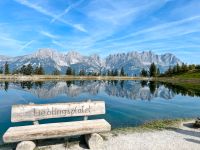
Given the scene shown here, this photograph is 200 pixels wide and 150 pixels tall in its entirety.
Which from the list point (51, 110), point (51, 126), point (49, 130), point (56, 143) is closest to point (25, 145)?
point (49, 130)

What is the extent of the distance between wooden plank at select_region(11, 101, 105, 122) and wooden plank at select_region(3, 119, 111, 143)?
0.65m

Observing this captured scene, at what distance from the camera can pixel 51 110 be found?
1338 centimetres

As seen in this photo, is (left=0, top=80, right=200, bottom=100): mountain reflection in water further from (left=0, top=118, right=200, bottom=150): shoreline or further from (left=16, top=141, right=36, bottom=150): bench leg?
(left=16, top=141, right=36, bottom=150): bench leg

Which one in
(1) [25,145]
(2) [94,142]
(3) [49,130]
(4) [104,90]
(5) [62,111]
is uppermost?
(5) [62,111]

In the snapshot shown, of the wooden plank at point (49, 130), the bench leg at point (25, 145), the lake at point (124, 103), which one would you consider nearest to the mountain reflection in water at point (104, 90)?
the lake at point (124, 103)

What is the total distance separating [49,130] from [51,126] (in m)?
0.53

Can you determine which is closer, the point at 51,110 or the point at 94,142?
the point at 94,142

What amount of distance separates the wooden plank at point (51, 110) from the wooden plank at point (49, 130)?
65cm

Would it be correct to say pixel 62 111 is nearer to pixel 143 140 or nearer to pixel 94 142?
pixel 94 142

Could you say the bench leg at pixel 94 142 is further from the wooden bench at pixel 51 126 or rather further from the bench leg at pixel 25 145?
the bench leg at pixel 25 145

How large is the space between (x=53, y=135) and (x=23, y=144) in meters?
1.51

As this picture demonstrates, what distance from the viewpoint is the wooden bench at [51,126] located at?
38.5 feet

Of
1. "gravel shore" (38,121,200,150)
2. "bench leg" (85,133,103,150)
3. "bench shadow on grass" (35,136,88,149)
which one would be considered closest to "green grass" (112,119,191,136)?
"gravel shore" (38,121,200,150)

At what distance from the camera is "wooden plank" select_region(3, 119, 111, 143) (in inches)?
451
